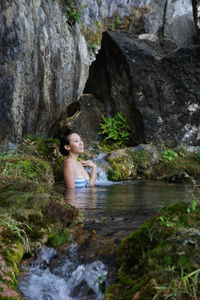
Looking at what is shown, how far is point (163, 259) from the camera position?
96.9 inches

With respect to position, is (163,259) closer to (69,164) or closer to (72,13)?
(69,164)

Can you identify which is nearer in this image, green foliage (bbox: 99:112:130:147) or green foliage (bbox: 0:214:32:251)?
green foliage (bbox: 0:214:32:251)

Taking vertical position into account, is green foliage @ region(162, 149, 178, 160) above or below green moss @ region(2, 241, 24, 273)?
above

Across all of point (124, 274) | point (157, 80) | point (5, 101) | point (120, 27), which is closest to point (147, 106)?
point (157, 80)

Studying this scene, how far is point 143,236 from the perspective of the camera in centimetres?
291

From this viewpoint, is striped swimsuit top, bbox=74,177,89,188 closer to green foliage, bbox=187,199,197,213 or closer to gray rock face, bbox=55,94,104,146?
gray rock face, bbox=55,94,104,146

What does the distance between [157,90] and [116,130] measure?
1980 mm

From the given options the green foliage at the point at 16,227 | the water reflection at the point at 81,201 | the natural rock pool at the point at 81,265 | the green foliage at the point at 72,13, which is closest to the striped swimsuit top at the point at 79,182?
the water reflection at the point at 81,201

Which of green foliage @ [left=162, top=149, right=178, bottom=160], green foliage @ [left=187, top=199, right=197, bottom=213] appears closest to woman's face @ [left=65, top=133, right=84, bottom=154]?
green foliage @ [left=162, top=149, right=178, bottom=160]

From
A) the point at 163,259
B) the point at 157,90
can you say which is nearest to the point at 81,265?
the point at 163,259

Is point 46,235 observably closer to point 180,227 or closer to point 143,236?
point 143,236

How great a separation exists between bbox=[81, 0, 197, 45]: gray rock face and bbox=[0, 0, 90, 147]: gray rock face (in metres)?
6.59

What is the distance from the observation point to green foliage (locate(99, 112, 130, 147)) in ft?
43.1

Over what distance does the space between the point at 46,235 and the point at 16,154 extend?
6144 mm
